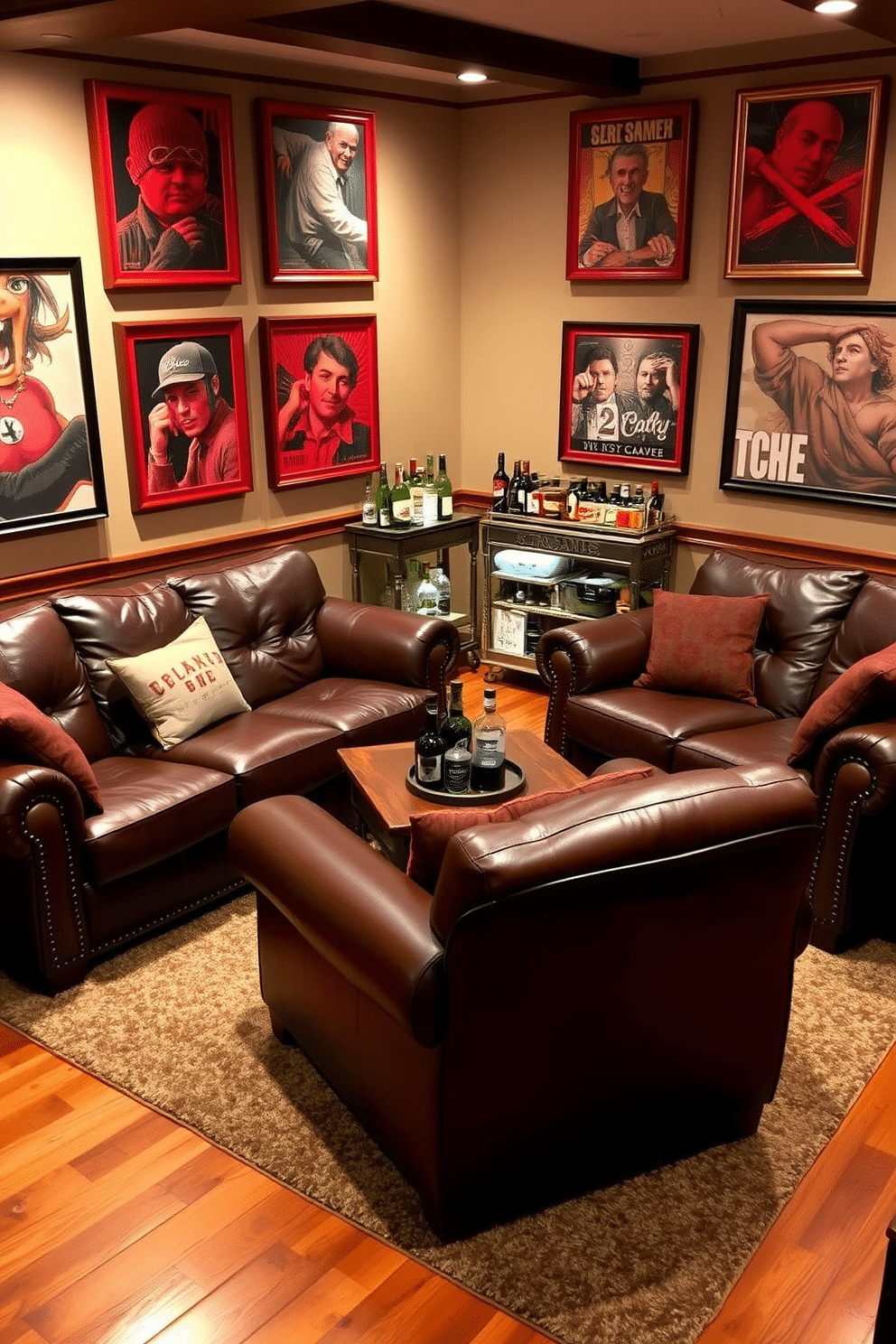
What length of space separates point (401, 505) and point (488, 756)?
102 inches

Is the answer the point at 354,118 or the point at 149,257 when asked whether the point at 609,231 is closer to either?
the point at 354,118

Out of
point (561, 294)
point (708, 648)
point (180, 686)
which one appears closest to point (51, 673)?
point (180, 686)

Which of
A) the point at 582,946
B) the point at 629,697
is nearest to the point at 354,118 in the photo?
the point at 629,697

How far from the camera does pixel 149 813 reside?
3.50 metres

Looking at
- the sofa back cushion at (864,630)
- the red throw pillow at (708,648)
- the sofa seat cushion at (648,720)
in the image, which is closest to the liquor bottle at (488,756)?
the sofa seat cushion at (648,720)

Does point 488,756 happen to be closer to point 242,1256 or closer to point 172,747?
point 172,747

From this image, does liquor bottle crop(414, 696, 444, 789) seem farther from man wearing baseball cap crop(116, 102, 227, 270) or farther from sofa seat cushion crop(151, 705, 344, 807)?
man wearing baseball cap crop(116, 102, 227, 270)

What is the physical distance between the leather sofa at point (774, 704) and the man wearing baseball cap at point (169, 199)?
215 centimetres

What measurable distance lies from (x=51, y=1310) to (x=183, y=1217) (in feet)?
1.05

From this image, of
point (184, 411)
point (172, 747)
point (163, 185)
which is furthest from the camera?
point (184, 411)

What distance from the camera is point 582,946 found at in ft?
7.47

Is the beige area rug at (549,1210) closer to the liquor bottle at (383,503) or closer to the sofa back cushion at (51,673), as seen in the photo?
the sofa back cushion at (51,673)

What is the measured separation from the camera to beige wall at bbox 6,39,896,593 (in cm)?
435

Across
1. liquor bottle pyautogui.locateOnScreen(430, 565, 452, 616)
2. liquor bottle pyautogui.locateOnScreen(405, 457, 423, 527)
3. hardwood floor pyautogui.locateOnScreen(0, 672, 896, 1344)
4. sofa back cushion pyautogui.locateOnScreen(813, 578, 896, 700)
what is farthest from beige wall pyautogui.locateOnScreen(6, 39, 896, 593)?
hardwood floor pyautogui.locateOnScreen(0, 672, 896, 1344)
